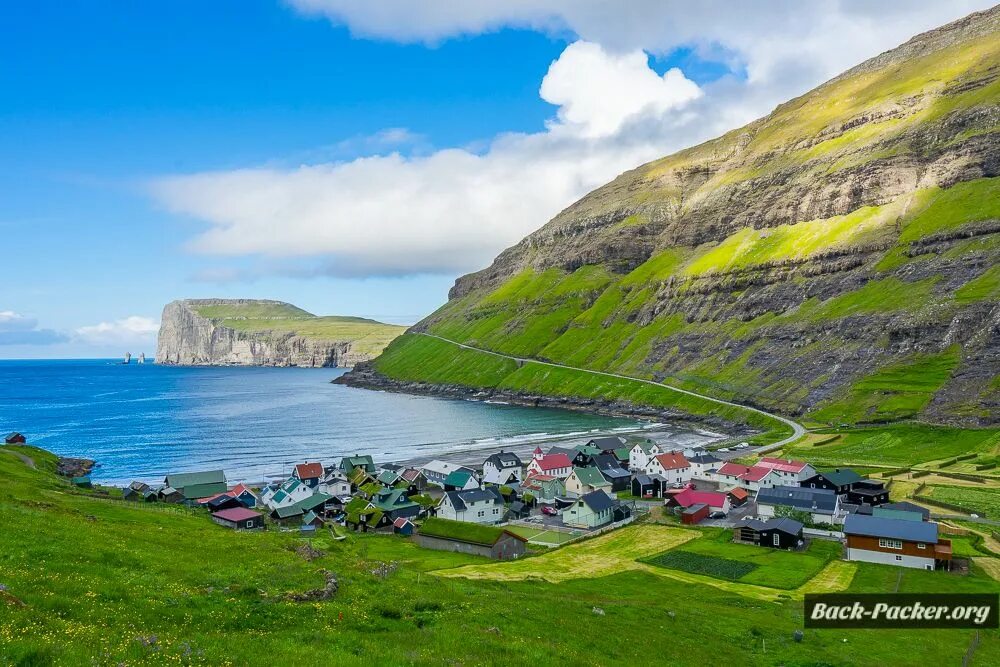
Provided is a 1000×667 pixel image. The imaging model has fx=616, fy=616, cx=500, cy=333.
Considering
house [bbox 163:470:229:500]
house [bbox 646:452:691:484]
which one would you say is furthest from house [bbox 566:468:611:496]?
house [bbox 163:470:229:500]

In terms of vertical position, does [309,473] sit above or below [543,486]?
below

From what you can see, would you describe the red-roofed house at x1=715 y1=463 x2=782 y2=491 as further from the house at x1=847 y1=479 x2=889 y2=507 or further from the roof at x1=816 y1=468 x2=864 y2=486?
the house at x1=847 y1=479 x2=889 y2=507

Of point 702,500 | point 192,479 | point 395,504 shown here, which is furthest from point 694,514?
point 192,479

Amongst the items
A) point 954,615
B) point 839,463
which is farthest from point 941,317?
point 954,615

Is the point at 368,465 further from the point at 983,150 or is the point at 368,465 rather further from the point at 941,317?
the point at 983,150

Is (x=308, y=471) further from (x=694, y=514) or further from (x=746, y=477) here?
(x=746, y=477)

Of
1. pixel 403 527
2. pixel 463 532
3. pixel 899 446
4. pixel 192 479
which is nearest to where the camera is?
pixel 463 532
